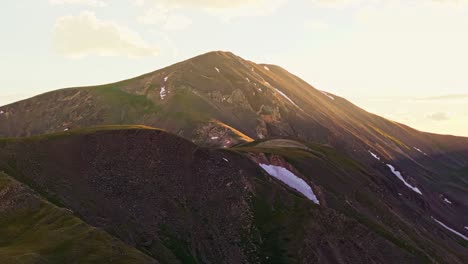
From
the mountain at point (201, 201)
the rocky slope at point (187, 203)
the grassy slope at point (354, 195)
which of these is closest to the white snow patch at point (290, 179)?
the mountain at point (201, 201)

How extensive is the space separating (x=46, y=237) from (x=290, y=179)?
5759 centimetres

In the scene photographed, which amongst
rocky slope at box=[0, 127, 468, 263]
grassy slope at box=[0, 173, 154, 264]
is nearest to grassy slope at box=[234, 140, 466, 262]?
rocky slope at box=[0, 127, 468, 263]

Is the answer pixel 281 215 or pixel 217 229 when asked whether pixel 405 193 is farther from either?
pixel 217 229

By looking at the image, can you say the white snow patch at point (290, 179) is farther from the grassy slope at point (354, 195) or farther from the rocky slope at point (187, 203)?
the rocky slope at point (187, 203)

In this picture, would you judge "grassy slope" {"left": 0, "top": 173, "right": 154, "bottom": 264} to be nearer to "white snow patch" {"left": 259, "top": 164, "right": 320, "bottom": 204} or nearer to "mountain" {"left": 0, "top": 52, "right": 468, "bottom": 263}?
"mountain" {"left": 0, "top": 52, "right": 468, "bottom": 263}

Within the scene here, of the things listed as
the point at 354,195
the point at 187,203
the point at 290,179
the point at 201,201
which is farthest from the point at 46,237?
the point at 354,195

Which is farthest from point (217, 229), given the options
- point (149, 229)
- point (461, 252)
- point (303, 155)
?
point (461, 252)

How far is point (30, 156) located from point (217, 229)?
2852 cm

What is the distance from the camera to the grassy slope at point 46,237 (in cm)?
5244

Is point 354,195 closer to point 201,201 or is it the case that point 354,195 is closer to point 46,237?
point 201,201

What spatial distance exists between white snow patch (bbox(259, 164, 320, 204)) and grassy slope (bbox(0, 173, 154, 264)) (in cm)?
5013

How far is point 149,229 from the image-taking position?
70.2 metres

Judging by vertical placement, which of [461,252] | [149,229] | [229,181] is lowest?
[461,252]

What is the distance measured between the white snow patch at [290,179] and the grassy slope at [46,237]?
50.1 m
